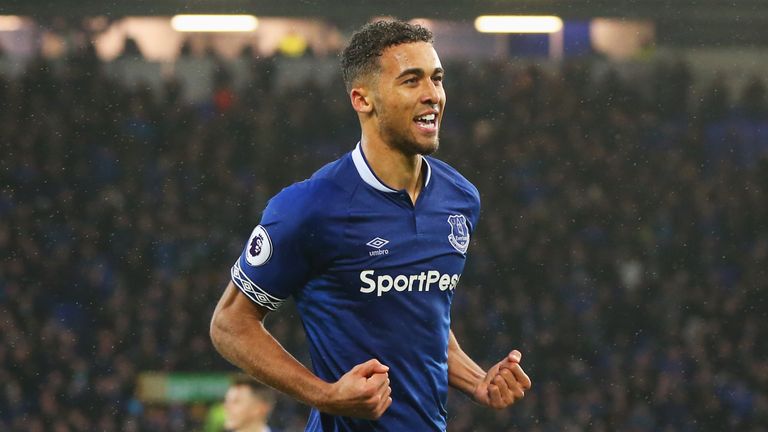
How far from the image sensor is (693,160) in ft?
35.9

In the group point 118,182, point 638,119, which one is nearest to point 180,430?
point 118,182

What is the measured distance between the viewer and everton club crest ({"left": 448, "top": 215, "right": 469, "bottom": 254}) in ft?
8.38

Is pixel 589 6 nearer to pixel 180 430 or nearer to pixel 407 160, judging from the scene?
pixel 180 430

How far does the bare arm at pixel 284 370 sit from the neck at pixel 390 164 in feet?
1.29

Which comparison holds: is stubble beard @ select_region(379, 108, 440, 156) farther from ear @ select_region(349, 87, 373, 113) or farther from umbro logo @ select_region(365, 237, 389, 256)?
umbro logo @ select_region(365, 237, 389, 256)

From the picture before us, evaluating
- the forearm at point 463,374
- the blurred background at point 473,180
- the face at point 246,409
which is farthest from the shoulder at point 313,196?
the blurred background at point 473,180

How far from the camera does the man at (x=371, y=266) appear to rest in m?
2.36

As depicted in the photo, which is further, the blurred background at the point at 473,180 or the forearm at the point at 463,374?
the blurred background at the point at 473,180

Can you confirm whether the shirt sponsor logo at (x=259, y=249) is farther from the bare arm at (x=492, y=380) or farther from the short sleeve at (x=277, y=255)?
the bare arm at (x=492, y=380)

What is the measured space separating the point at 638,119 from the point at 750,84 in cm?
107

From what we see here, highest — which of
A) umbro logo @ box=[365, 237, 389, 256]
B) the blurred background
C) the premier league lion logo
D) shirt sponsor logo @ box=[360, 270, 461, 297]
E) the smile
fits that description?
the smile

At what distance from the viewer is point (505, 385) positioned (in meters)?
2.52

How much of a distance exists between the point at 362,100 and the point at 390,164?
157 mm

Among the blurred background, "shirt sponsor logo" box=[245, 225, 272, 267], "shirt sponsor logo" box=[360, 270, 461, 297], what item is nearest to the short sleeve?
"shirt sponsor logo" box=[245, 225, 272, 267]
